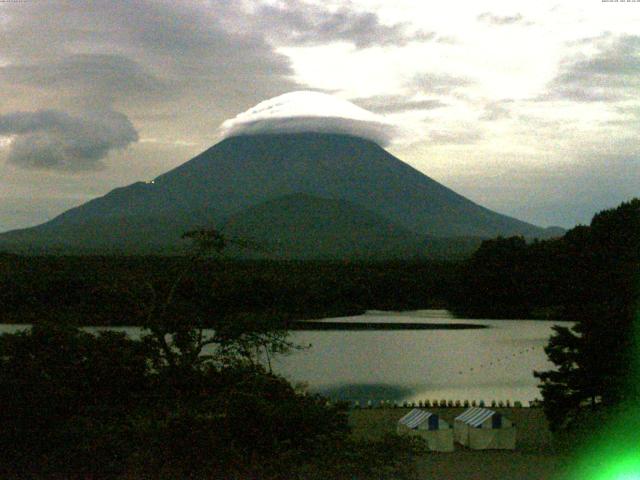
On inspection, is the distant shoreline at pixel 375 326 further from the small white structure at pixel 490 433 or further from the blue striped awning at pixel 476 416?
the small white structure at pixel 490 433

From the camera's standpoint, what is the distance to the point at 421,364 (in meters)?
35.9

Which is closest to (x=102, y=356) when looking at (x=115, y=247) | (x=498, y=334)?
(x=498, y=334)

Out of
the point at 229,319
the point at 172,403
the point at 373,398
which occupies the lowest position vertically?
the point at 373,398

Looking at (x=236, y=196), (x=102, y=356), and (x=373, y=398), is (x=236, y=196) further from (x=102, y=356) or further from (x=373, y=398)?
(x=102, y=356)

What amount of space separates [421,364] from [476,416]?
17.7 metres

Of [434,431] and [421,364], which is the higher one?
[434,431]

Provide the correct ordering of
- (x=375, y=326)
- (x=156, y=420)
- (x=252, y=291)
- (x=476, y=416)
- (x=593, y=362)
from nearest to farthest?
(x=156, y=420) < (x=593, y=362) < (x=476, y=416) < (x=375, y=326) < (x=252, y=291)

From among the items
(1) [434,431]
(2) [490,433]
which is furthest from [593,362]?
A: (1) [434,431]

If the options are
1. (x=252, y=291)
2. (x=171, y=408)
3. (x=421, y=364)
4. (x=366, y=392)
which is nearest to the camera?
(x=171, y=408)

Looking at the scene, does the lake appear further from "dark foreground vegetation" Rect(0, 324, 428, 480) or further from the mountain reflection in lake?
"dark foreground vegetation" Rect(0, 324, 428, 480)

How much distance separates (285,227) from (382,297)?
103m

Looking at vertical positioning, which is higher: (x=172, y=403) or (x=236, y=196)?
(x=236, y=196)

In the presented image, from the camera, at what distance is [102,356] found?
34.6 ft

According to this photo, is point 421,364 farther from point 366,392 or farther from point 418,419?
point 418,419
